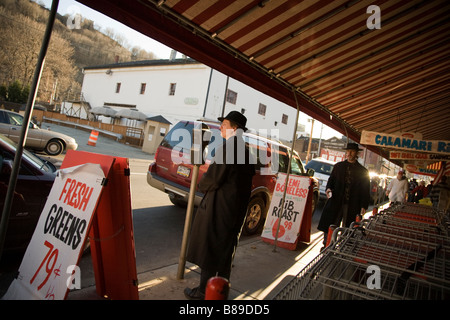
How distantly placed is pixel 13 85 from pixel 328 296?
4019cm

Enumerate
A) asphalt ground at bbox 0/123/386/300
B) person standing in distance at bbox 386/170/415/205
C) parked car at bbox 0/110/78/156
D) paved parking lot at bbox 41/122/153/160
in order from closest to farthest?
asphalt ground at bbox 0/123/386/300, person standing in distance at bbox 386/170/415/205, parked car at bbox 0/110/78/156, paved parking lot at bbox 41/122/153/160

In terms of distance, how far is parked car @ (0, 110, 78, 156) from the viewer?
10891mm

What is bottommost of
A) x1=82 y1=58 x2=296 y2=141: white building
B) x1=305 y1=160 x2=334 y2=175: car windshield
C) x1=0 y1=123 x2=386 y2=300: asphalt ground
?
x1=0 y1=123 x2=386 y2=300: asphalt ground

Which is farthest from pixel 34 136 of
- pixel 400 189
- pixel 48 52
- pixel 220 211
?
pixel 48 52

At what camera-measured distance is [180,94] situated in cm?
2936

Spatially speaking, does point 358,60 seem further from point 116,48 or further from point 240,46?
point 116,48

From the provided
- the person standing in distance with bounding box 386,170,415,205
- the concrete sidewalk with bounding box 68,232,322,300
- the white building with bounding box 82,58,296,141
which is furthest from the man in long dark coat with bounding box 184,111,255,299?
the white building with bounding box 82,58,296,141

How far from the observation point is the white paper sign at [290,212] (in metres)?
5.64

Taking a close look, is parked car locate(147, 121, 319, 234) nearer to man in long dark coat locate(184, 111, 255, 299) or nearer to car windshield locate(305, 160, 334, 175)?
man in long dark coat locate(184, 111, 255, 299)

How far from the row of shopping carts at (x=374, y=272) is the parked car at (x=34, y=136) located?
1289 centimetres

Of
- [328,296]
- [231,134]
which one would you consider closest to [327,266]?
[328,296]

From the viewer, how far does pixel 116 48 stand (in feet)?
204

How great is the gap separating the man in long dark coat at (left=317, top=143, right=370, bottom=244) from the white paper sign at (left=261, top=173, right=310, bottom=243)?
0.56m

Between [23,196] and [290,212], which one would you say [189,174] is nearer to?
[290,212]
